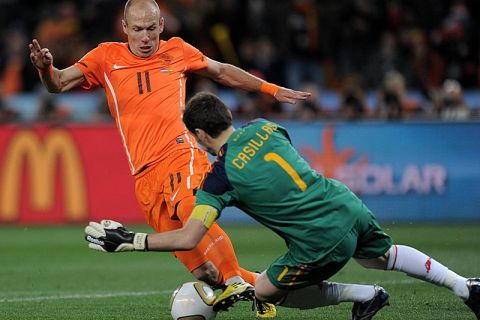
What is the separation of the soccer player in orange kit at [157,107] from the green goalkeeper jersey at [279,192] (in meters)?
1.02

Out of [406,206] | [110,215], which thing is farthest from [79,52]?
[406,206]

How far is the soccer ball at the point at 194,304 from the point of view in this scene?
22.8 ft

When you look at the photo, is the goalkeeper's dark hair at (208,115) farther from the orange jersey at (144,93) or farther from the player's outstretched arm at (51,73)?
the player's outstretched arm at (51,73)

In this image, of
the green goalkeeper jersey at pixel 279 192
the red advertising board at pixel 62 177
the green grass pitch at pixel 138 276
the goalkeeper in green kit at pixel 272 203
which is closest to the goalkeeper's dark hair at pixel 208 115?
the goalkeeper in green kit at pixel 272 203

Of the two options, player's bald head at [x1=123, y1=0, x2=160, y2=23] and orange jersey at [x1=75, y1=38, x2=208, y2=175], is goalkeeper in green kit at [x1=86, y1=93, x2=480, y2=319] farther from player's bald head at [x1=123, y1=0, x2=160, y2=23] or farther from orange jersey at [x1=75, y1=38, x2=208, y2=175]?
player's bald head at [x1=123, y1=0, x2=160, y2=23]

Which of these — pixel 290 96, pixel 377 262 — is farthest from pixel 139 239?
pixel 290 96

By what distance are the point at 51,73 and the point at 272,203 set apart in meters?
2.42

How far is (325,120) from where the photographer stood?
15867 mm

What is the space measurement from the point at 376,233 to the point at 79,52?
12772 millimetres

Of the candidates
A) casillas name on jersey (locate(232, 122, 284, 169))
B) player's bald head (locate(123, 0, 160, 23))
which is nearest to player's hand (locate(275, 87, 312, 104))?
player's bald head (locate(123, 0, 160, 23))

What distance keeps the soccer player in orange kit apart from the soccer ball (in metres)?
0.39

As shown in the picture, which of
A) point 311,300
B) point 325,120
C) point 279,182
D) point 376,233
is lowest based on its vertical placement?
point 325,120

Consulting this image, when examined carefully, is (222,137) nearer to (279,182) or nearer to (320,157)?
(279,182)

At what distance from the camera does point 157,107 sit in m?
7.80
